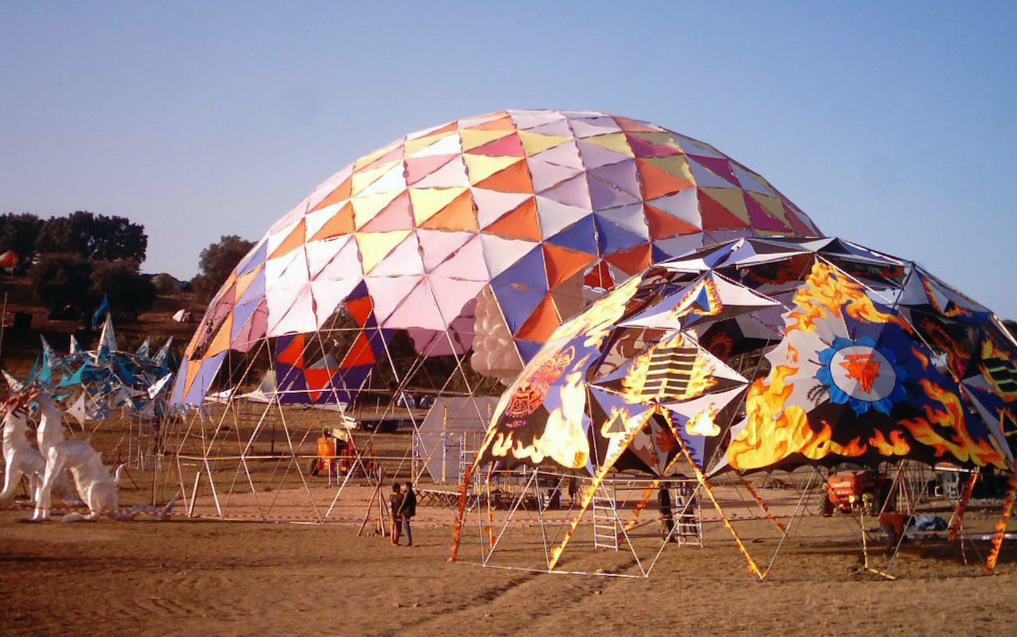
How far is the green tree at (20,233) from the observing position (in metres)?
90.1

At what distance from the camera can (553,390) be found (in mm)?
15617

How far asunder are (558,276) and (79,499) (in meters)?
11.1

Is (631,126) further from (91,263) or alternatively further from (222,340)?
(91,263)

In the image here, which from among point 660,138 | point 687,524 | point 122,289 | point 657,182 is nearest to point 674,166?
point 657,182

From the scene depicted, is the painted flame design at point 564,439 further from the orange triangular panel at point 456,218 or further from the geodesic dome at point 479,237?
the orange triangular panel at point 456,218

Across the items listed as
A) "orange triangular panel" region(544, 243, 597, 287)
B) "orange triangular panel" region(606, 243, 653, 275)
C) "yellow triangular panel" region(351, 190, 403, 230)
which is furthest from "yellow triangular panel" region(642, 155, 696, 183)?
"yellow triangular panel" region(351, 190, 403, 230)

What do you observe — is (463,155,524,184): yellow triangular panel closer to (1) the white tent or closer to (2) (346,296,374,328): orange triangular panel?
(2) (346,296,374,328): orange triangular panel

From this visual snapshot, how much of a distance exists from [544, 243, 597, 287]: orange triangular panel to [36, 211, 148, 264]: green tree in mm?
77503

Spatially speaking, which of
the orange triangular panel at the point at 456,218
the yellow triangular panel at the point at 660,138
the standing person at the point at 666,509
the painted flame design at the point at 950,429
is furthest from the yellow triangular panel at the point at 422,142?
the painted flame design at the point at 950,429

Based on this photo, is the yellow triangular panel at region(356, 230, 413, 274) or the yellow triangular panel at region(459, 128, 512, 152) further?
the yellow triangular panel at region(459, 128, 512, 152)

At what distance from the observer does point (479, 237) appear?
24219 mm

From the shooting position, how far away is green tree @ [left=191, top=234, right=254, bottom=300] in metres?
79.0

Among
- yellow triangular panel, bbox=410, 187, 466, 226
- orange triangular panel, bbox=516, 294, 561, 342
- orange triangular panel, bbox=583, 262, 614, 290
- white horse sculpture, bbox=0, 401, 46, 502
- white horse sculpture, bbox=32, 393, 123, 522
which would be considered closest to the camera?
white horse sculpture, bbox=32, 393, 123, 522

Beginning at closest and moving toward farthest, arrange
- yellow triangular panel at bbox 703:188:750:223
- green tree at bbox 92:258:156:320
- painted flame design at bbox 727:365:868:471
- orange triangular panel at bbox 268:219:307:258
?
painted flame design at bbox 727:365:868:471
yellow triangular panel at bbox 703:188:750:223
orange triangular panel at bbox 268:219:307:258
green tree at bbox 92:258:156:320
